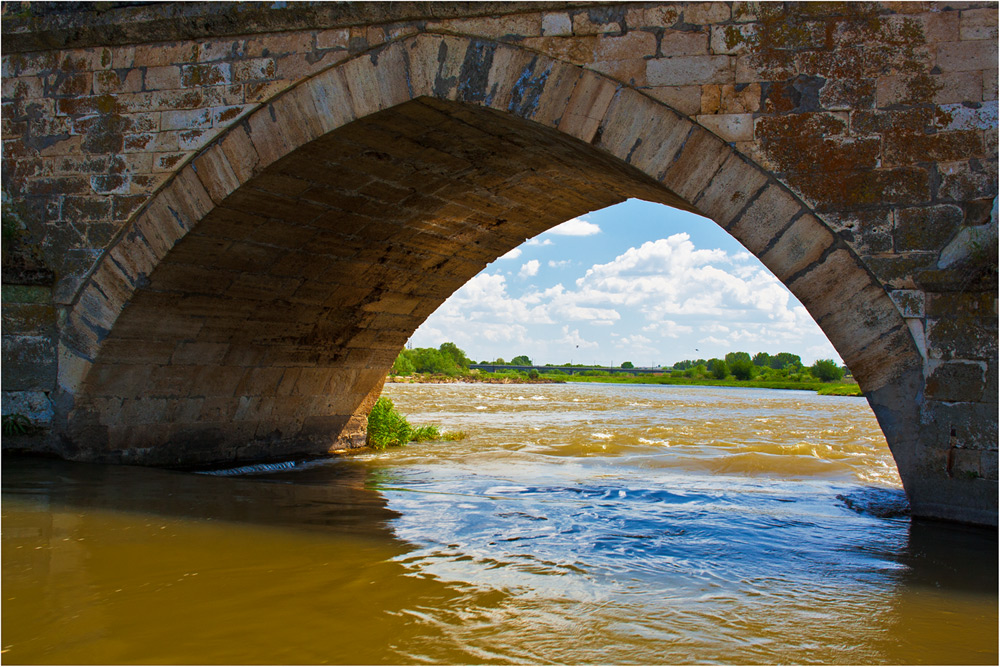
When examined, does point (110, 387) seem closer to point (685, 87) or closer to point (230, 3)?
point (230, 3)

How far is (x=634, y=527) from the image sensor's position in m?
5.27

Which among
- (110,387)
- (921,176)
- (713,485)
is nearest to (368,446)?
(110,387)

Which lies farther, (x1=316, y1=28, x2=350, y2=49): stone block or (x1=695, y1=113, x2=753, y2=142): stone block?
(x1=316, y1=28, x2=350, y2=49): stone block

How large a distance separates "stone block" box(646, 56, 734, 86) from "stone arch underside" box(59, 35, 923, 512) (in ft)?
0.57

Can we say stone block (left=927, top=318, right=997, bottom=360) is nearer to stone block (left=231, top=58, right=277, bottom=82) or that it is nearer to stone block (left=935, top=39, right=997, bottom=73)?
stone block (left=935, top=39, right=997, bottom=73)

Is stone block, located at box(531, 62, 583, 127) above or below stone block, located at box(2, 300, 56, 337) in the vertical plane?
above

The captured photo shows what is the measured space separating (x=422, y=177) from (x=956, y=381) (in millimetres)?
4264

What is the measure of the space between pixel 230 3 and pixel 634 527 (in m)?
4.77

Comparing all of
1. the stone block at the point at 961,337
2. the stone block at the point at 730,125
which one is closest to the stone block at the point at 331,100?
the stone block at the point at 730,125

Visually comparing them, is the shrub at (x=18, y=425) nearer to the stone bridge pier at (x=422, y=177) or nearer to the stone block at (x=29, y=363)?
the stone bridge pier at (x=422, y=177)

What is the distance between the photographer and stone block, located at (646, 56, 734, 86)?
490 centimetres

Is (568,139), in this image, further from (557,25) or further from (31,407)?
(31,407)

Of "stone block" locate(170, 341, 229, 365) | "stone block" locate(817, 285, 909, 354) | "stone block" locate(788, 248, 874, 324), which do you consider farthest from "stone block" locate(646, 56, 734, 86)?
"stone block" locate(170, 341, 229, 365)

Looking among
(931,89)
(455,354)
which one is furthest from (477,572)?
(455,354)
